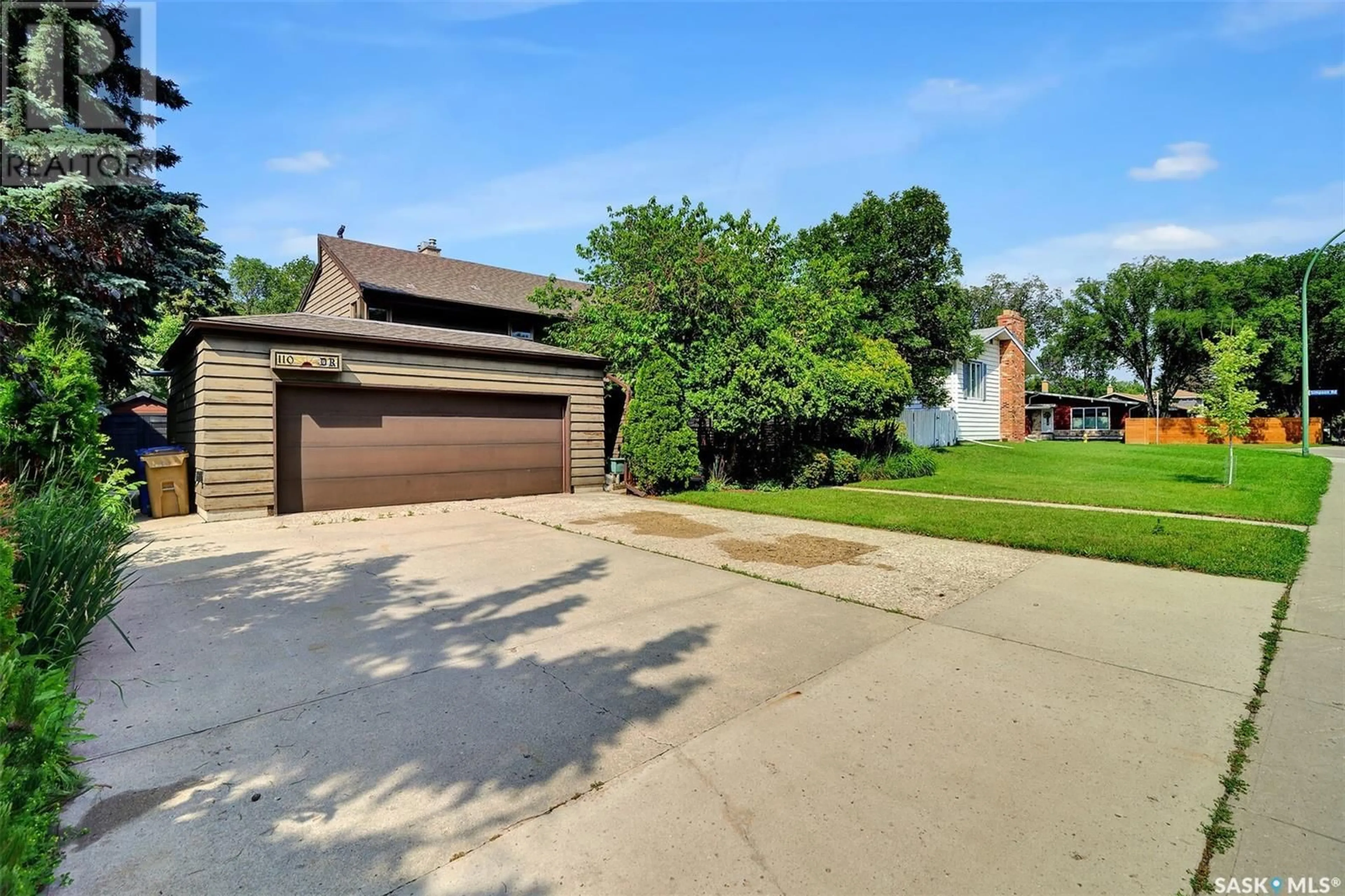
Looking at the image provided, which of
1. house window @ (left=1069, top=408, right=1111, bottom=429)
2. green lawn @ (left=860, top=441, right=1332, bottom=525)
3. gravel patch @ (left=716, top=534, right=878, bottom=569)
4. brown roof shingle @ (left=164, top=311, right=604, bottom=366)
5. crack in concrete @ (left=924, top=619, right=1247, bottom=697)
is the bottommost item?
crack in concrete @ (left=924, top=619, right=1247, bottom=697)

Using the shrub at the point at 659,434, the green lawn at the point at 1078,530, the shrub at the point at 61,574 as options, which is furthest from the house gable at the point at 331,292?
the shrub at the point at 61,574

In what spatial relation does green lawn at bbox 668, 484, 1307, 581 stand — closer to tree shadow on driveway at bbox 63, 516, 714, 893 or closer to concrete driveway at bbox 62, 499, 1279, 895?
concrete driveway at bbox 62, 499, 1279, 895

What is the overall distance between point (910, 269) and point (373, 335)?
15.9 metres

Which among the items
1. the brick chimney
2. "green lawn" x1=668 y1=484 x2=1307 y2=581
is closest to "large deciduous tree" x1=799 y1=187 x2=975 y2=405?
"green lawn" x1=668 y1=484 x2=1307 y2=581

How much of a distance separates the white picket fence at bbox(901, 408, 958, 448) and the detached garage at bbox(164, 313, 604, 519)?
13.9 metres

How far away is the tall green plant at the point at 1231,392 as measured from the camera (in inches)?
447

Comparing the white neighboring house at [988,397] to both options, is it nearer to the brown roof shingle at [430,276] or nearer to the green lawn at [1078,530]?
the green lawn at [1078,530]

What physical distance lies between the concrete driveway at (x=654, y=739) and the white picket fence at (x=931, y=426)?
17.3 m

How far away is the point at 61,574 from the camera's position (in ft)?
11.2

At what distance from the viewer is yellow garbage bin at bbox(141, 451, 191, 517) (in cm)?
873

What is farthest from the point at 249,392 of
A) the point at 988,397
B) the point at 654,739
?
the point at 988,397

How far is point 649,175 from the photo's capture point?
13672 millimetres

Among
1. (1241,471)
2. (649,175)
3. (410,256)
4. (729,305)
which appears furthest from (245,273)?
(1241,471)

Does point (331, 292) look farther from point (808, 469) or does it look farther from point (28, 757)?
point (28, 757)
